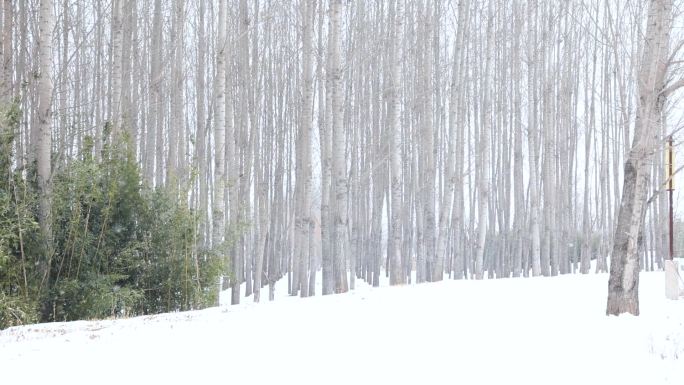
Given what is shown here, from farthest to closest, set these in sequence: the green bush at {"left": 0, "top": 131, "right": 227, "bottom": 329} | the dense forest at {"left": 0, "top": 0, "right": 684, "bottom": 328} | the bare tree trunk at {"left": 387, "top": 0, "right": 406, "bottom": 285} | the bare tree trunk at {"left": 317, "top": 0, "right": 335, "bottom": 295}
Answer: the bare tree trunk at {"left": 387, "top": 0, "right": 406, "bottom": 285}, the bare tree trunk at {"left": 317, "top": 0, "right": 335, "bottom": 295}, the dense forest at {"left": 0, "top": 0, "right": 684, "bottom": 328}, the green bush at {"left": 0, "top": 131, "right": 227, "bottom": 329}

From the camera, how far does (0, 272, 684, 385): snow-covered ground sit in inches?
174

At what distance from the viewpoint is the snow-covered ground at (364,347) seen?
4422mm

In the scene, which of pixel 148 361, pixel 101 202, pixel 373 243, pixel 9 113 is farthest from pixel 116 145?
pixel 373 243

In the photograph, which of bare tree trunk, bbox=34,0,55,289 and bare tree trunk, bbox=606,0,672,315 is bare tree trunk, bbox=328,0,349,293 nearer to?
bare tree trunk, bbox=34,0,55,289

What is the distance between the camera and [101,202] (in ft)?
29.9

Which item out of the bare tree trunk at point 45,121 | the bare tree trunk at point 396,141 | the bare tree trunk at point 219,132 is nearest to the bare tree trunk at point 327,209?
the bare tree trunk at point 396,141

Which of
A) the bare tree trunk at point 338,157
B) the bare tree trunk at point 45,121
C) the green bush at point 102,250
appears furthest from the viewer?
the bare tree trunk at point 338,157

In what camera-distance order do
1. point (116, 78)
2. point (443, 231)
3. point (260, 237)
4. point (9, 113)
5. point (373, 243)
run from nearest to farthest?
point (9, 113), point (116, 78), point (443, 231), point (260, 237), point (373, 243)

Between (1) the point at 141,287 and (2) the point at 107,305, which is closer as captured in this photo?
(2) the point at 107,305

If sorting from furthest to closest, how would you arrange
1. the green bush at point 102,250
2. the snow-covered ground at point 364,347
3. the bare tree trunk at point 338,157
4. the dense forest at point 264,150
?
the bare tree trunk at point 338,157 < the dense forest at point 264,150 < the green bush at point 102,250 < the snow-covered ground at point 364,347

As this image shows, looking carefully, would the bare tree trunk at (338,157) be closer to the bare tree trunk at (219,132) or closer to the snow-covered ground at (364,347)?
the bare tree trunk at (219,132)

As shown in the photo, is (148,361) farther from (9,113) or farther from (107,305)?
(9,113)

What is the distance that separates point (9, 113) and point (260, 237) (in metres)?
8.39

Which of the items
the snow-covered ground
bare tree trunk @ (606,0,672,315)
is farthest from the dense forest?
the snow-covered ground
